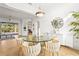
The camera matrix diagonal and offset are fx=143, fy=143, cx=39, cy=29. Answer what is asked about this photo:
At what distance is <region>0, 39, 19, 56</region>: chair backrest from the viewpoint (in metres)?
2.17

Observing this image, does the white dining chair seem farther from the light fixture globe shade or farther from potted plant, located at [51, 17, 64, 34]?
the light fixture globe shade

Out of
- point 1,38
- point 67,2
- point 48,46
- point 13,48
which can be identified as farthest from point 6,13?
point 67,2

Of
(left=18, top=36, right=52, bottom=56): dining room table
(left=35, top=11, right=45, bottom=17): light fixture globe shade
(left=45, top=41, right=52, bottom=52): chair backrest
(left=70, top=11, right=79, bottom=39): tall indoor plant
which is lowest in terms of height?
(left=45, top=41, right=52, bottom=52): chair backrest

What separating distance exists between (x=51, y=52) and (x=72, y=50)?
13.0 inches

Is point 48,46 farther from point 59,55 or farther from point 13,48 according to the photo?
point 13,48

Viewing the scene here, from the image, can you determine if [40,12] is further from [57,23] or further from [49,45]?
[49,45]

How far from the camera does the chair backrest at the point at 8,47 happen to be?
2174 millimetres

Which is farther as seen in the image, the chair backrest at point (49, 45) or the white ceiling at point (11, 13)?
the chair backrest at point (49, 45)

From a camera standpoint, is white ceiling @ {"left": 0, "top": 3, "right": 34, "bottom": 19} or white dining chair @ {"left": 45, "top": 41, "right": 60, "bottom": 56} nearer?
white ceiling @ {"left": 0, "top": 3, "right": 34, "bottom": 19}

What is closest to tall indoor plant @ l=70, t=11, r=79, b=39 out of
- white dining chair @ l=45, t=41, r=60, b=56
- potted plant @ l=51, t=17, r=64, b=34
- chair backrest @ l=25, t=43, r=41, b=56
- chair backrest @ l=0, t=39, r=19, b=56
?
potted plant @ l=51, t=17, r=64, b=34

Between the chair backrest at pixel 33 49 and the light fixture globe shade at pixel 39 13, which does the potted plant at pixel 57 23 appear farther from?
the chair backrest at pixel 33 49

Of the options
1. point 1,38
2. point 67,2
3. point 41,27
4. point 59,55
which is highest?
point 67,2

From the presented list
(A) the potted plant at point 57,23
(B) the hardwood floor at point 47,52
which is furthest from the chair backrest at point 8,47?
(A) the potted plant at point 57,23

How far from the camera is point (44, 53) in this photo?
228 cm
